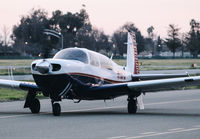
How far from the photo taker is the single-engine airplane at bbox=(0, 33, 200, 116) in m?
14.6

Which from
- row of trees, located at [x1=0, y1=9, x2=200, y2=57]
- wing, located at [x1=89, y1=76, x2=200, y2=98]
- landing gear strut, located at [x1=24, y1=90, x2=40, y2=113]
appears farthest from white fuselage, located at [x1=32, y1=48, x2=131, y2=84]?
row of trees, located at [x1=0, y1=9, x2=200, y2=57]

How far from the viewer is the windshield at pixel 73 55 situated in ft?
51.5

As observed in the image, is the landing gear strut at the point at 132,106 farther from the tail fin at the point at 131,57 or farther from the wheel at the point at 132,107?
the tail fin at the point at 131,57

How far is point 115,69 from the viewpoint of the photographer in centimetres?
1789

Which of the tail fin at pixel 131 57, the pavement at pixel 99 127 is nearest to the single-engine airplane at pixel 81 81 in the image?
the pavement at pixel 99 127

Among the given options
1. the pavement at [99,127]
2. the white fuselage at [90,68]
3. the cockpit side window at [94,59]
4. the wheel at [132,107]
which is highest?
the cockpit side window at [94,59]

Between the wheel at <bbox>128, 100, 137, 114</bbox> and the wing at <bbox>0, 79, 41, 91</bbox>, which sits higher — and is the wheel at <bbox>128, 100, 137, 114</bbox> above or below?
below

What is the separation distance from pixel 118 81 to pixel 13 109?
417 centimetres

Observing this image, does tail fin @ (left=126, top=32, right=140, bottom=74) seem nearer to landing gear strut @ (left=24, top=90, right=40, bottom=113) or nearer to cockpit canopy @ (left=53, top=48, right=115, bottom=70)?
cockpit canopy @ (left=53, top=48, right=115, bottom=70)

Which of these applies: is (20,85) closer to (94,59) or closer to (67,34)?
(94,59)

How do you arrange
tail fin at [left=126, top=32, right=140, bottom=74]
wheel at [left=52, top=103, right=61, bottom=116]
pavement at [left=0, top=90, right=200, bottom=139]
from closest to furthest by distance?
pavement at [left=0, top=90, right=200, bottom=139], wheel at [left=52, top=103, right=61, bottom=116], tail fin at [left=126, top=32, right=140, bottom=74]

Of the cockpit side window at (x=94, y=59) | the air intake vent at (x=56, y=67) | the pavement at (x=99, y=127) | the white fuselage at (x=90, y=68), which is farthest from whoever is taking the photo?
the cockpit side window at (x=94, y=59)

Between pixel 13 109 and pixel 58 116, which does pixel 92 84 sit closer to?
pixel 58 116

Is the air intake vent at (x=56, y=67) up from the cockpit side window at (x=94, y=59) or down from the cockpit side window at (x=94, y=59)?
down
